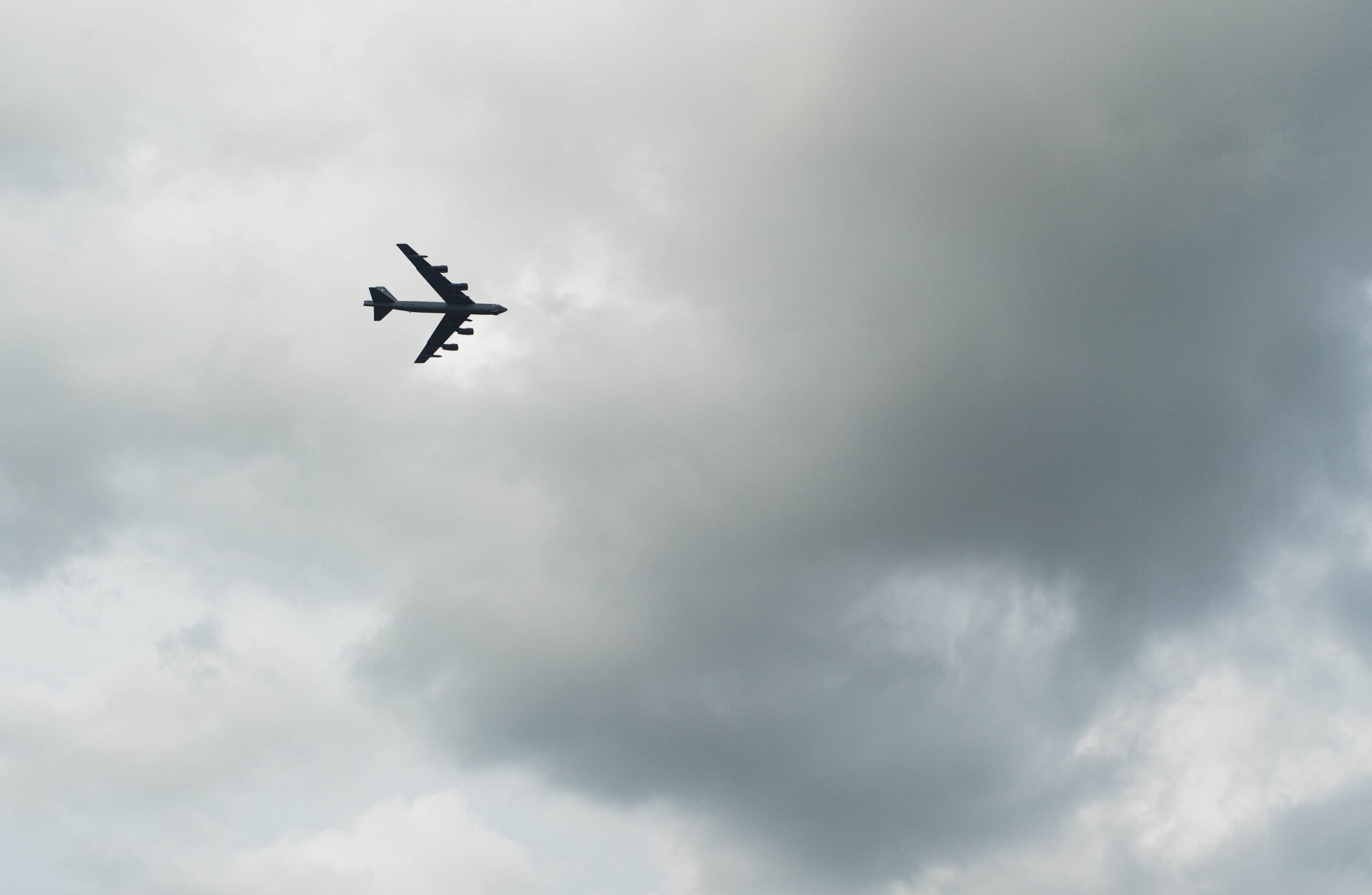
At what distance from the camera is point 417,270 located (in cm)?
19638
